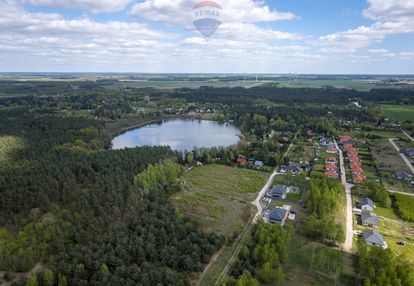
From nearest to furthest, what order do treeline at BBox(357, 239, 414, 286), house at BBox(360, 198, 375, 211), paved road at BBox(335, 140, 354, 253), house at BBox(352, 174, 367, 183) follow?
treeline at BBox(357, 239, 414, 286)
paved road at BBox(335, 140, 354, 253)
house at BBox(360, 198, 375, 211)
house at BBox(352, 174, 367, 183)

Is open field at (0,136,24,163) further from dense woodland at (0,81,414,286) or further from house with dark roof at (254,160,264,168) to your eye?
house with dark roof at (254,160,264,168)

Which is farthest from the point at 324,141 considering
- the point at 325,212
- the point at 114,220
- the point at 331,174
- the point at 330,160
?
the point at 114,220

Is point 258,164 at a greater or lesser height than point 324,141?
lesser

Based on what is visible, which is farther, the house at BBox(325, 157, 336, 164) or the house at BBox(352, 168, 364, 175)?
the house at BBox(325, 157, 336, 164)

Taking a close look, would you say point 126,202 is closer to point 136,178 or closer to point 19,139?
point 136,178

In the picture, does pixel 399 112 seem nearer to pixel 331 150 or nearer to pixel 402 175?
pixel 331 150

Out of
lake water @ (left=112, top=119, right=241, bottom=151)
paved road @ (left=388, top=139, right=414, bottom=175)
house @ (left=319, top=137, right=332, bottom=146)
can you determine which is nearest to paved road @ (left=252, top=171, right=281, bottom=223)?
paved road @ (left=388, top=139, right=414, bottom=175)
